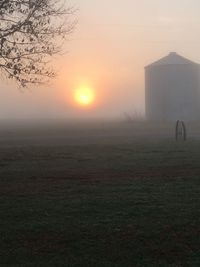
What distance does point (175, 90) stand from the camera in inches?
3019

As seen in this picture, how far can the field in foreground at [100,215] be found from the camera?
8406 millimetres

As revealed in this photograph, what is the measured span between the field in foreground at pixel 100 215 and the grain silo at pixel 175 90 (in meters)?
57.2

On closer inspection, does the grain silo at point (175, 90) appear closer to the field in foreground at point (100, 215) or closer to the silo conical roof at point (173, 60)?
the silo conical roof at point (173, 60)

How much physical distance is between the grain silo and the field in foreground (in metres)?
57.2

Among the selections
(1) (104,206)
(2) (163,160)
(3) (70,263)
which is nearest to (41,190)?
(1) (104,206)

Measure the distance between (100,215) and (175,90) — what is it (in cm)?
6688

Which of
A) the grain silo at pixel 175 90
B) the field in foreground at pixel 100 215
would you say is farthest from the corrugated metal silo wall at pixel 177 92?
the field in foreground at pixel 100 215

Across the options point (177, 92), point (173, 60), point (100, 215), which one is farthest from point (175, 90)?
point (100, 215)

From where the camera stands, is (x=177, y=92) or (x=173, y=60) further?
(x=173, y=60)

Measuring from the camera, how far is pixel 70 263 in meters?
8.05

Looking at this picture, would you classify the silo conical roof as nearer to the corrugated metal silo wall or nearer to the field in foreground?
the corrugated metal silo wall

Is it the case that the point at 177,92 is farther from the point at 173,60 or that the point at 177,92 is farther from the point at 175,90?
the point at 173,60

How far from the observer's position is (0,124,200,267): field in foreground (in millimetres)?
8406

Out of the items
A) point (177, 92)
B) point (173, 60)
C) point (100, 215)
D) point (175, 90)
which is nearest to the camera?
point (100, 215)
